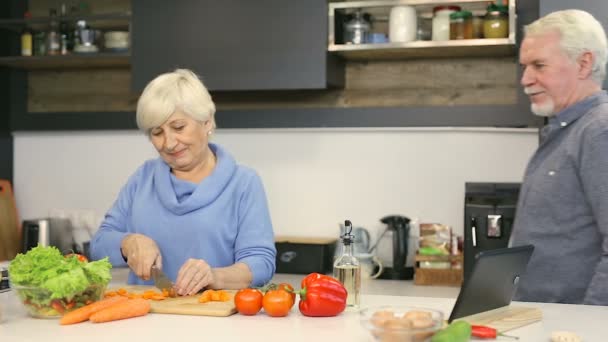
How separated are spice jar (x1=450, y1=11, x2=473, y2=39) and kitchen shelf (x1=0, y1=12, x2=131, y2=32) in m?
1.50

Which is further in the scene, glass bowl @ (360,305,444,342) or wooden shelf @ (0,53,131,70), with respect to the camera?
wooden shelf @ (0,53,131,70)

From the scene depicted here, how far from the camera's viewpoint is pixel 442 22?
3689 mm

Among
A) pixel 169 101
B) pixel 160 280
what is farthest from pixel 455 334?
pixel 169 101

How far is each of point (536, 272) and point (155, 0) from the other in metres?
2.30

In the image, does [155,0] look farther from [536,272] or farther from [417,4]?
[536,272]

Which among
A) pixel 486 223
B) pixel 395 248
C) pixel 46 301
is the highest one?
pixel 46 301

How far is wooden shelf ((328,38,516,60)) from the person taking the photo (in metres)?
3.59

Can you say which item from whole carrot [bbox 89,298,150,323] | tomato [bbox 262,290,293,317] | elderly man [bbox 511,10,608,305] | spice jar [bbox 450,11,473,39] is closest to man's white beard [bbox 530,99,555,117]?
elderly man [bbox 511,10,608,305]

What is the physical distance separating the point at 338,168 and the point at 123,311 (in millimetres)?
2238

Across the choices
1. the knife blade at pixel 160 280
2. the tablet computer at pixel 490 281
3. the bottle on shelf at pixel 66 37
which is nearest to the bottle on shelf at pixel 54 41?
the bottle on shelf at pixel 66 37

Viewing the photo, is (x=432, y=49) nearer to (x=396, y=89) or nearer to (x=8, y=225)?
(x=396, y=89)

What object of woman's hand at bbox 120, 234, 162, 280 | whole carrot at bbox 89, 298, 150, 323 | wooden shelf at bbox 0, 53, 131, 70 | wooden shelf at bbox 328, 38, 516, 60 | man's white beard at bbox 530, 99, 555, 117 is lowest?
whole carrot at bbox 89, 298, 150, 323

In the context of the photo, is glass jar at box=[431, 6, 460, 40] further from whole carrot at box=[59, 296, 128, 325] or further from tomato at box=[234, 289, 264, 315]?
whole carrot at box=[59, 296, 128, 325]

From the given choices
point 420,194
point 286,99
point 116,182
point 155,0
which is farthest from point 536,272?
point 116,182
